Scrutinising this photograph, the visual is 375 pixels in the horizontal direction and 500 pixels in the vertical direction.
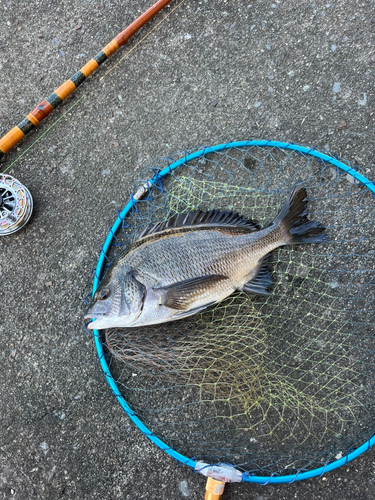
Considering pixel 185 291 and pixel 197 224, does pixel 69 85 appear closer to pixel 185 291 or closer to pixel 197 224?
pixel 197 224

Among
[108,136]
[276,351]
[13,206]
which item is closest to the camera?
[276,351]

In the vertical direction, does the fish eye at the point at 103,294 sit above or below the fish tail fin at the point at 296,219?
above

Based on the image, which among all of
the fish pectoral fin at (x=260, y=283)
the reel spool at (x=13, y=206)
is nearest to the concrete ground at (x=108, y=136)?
the reel spool at (x=13, y=206)

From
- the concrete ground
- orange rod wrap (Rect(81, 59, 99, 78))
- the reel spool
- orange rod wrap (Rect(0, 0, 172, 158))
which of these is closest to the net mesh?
A: the concrete ground

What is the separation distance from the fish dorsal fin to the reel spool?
941 mm

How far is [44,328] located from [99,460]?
105cm

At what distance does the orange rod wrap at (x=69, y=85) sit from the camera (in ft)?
8.45

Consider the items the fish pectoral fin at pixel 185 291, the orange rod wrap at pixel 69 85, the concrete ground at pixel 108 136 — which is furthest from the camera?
the orange rod wrap at pixel 69 85

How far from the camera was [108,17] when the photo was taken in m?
2.78

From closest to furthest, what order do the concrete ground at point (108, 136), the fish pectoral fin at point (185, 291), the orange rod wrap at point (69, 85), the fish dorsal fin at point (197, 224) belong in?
the fish pectoral fin at point (185, 291) < the fish dorsal fin at point (197, 224) < the concrete ground at point (108, 136) < the orange rod wrap at point (69, 85)

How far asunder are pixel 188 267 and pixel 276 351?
910 mm

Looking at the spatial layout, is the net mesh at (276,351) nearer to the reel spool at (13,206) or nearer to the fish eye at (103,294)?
the fish eye at (103,294)

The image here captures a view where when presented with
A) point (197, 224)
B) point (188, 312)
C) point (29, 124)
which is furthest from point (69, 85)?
point (188, 312)

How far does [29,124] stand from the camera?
260cm
